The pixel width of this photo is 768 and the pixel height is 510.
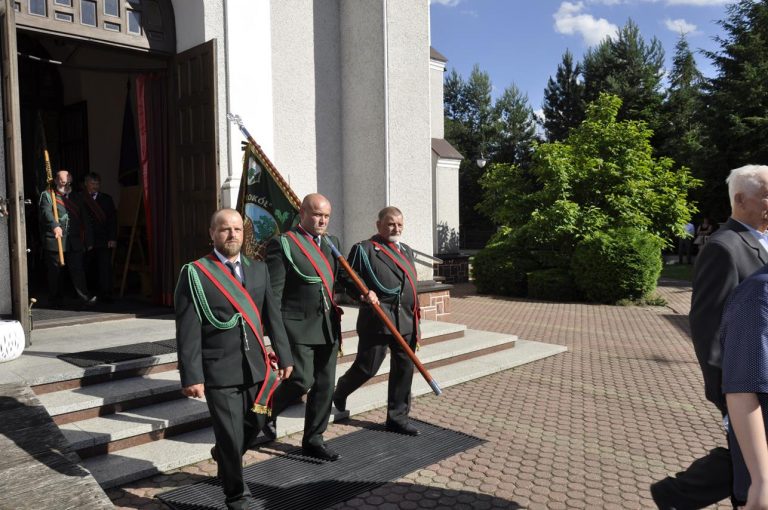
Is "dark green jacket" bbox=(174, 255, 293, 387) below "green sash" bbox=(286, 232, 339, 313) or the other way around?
below

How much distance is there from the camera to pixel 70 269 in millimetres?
8281

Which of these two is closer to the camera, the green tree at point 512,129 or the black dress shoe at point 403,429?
the black dress shoe at point 403,429

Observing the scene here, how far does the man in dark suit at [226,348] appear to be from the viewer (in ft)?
11.1

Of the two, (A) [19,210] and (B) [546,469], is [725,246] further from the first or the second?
(A) [19,210]

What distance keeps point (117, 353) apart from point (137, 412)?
100 cm

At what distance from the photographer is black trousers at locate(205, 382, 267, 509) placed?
341 centimetres

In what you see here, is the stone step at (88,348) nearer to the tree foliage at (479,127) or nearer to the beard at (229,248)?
the beard at (229,248)

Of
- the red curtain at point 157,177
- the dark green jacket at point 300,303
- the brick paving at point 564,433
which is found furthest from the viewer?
the red curtain at point 157,177

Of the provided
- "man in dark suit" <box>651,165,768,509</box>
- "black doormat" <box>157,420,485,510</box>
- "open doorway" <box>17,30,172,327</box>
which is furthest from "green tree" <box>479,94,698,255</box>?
"man in dark suit" <box>651,165,768,509</box>

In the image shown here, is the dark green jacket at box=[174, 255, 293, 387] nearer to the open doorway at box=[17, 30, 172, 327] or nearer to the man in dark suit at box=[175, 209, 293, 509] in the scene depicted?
the man in dark suit at box=[175, 209, 293, 509]

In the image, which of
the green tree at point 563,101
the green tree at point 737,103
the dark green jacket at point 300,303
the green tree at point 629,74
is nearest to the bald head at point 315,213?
the dark green jacket at point 300,303

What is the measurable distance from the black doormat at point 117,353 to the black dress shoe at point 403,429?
2229 mm

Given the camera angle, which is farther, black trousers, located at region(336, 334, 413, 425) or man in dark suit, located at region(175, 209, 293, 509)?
black trousers, located at region(336, 334, 413, 425)

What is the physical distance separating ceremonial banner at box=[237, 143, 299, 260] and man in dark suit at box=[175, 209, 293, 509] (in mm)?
2719
